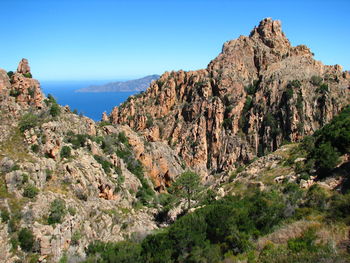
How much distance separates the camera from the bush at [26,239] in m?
27.1

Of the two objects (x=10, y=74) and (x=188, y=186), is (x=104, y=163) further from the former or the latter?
(x=10, y=74)

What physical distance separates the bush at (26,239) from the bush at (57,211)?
242 centimetres

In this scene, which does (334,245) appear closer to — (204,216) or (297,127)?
(204,216)

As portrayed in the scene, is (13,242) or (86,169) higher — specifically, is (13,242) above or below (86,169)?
below

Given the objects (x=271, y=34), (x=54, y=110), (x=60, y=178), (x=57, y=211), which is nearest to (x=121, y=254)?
(x=57, y=211)

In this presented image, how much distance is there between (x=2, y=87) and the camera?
139ft

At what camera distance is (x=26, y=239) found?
27.3 meters

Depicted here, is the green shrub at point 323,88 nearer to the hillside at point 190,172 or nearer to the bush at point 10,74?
the hillside at point 190,172

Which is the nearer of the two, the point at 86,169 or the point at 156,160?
the point at 86,169

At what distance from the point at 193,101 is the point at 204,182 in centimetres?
2464

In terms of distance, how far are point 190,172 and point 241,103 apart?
38.6 meters

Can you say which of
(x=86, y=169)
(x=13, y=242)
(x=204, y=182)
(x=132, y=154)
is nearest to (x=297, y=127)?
(x=204, y=182)

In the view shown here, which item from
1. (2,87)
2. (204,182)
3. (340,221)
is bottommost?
(204,182)

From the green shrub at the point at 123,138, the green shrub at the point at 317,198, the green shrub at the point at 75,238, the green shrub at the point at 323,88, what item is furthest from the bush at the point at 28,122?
the green shrub at the point at 323,88
